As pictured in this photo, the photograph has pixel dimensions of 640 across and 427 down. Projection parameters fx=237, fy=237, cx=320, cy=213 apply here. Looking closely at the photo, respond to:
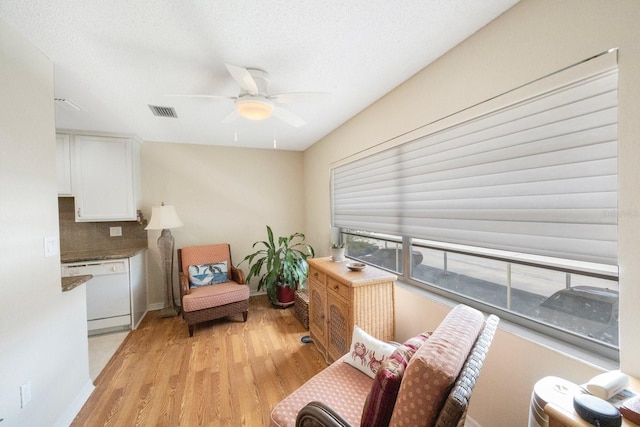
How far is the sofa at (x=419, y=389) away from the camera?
2.24ft

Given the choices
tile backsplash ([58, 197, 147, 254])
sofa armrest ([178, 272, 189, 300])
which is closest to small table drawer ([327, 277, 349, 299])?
sofa armrest ([178, 272, 189, 300])

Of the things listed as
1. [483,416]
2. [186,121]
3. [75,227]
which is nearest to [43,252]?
[186,121]

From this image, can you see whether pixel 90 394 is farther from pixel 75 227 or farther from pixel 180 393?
pixel 75 227

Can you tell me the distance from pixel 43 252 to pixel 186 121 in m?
1.72

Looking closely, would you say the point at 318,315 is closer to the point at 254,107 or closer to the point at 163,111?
the point at 254,107

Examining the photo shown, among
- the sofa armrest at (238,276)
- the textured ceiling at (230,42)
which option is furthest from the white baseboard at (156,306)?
the textured ceiling at (230,42)

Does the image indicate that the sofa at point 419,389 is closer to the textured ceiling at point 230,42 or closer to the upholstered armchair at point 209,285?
the textured ceiling at point 230,42

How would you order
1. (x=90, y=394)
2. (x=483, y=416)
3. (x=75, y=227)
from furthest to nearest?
(x=75, y=227)
(x=90, y=394)
(x=483, y=416)

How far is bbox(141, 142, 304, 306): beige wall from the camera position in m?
3.33

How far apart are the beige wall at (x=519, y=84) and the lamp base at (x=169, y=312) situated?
2.84 m

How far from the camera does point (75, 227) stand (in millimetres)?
2990

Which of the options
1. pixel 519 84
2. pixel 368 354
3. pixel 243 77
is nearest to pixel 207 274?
pixel 368 354

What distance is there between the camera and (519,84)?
3.80ft

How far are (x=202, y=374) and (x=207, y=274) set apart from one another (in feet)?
4.29
